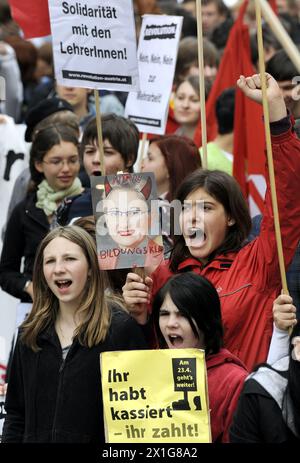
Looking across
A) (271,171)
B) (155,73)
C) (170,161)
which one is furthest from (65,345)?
(155,73)

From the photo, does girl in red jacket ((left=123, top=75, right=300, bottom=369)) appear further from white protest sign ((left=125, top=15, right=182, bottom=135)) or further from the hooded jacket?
white protest sign ((left=125, top=15, right=182, bottom=135))

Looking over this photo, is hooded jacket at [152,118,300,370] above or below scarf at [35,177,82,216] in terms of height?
below

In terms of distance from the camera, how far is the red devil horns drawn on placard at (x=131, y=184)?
5.80m

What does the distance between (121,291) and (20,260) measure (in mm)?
1631

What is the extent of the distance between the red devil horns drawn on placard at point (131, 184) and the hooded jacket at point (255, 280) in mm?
461

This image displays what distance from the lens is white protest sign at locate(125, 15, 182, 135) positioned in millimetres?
→ 8398

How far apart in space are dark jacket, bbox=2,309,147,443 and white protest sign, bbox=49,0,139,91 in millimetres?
1177

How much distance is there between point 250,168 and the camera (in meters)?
8.58

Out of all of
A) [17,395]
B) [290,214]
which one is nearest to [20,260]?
[17,395]

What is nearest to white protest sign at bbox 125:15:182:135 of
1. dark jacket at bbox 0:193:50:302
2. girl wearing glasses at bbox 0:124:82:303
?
girl wearing glasses at bbox 0:124:82:303

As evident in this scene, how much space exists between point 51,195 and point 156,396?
282 cm

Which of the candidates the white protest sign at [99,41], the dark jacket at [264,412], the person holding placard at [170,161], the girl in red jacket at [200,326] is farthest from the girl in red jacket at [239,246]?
the person holding placard at [170,161]

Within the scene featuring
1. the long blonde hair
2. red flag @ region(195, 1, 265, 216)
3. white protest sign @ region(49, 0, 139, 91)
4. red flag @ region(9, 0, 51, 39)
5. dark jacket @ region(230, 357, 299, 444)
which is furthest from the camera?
red flag @ region(195, 1, 265, 216)
